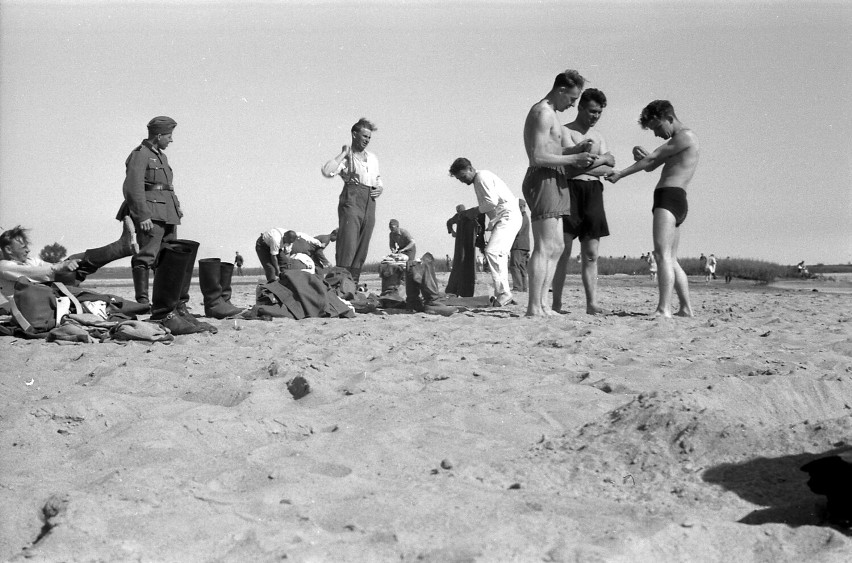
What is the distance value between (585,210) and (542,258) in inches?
27.0

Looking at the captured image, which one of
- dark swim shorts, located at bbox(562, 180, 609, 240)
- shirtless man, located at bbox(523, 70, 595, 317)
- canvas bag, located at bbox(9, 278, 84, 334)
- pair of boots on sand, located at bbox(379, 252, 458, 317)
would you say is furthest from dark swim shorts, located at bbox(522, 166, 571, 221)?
canvas bag, located at bbox(9, 278, 84, 334)

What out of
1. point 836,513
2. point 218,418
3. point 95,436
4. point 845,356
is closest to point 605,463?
point 836,513

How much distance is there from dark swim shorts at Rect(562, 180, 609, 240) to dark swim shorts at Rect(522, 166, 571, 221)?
10.4 inches

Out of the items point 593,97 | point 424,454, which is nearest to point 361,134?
point 593,97

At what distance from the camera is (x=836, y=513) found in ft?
7.26

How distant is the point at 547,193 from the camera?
691cm

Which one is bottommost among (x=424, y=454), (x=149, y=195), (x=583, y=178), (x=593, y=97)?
(x=424, y=454)

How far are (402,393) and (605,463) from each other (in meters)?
1.22

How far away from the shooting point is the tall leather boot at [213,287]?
7.07m

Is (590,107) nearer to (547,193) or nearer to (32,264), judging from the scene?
(547,193)

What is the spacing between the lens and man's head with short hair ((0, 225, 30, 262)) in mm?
6176

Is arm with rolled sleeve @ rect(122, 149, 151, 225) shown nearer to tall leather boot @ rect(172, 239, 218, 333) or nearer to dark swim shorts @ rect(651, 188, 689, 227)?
tall leather boot @ rect(172, 239, 218, 333)

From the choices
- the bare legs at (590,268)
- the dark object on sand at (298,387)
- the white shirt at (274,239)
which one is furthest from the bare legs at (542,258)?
the white shirt at (274,239)

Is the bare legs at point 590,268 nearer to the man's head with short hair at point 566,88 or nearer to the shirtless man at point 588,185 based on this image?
the shirtless man at point 588,185
